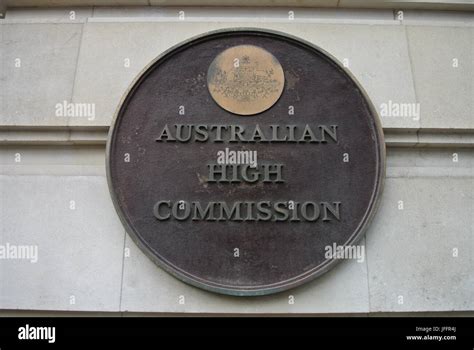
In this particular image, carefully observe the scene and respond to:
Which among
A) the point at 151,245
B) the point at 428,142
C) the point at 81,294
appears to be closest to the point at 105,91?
the point at 151,245

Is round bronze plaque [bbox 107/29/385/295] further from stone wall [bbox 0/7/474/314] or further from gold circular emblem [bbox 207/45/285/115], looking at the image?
stone wall [bbox 0/7/474/314]

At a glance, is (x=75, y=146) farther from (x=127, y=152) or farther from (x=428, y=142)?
(x=428, y=142)

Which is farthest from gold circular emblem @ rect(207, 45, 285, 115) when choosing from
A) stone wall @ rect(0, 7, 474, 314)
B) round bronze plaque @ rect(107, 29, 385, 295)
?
stone wall @ rect(0, 7, 474, 314)

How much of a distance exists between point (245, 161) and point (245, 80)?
777mm

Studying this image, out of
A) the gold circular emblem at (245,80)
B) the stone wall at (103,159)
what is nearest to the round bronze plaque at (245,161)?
the gold circular emblem at (245,80)

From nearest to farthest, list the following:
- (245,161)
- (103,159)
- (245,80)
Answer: (245,161), (245,80), (103,159)

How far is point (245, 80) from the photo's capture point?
177 inches

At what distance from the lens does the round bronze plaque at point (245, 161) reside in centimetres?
418

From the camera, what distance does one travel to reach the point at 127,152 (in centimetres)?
436

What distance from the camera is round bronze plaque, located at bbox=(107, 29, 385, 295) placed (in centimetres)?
418

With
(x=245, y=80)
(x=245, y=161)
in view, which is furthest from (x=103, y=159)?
(x=245, y=80)

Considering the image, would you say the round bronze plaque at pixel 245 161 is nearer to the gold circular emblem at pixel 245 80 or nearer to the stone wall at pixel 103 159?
the gold circular emblem at pixel 245 80

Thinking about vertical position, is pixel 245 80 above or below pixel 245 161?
above

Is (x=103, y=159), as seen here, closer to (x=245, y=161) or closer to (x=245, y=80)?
(x=245, y=161)
